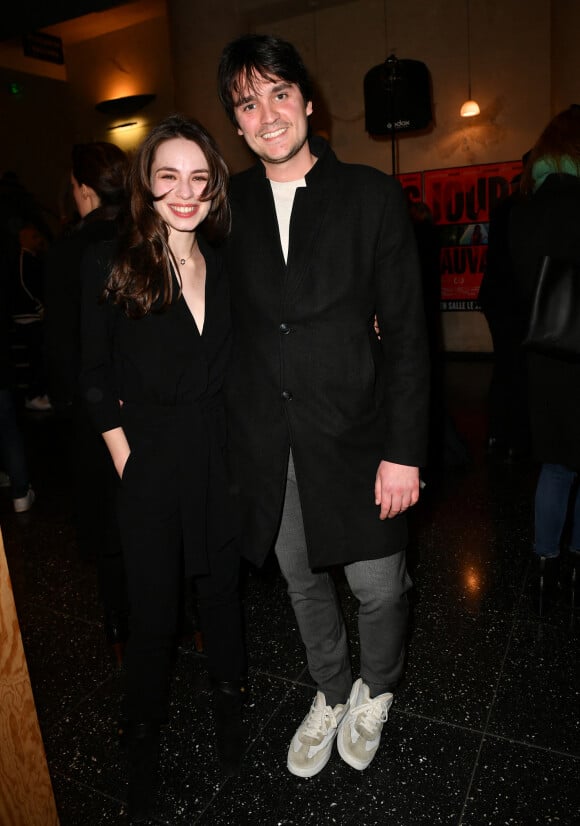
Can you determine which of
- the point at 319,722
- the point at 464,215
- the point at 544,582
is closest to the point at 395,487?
the point at 319,722

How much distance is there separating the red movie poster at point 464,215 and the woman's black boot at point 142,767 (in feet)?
22.7

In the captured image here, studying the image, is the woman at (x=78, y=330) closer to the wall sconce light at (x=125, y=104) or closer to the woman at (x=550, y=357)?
the woman at (x=550, y=357)

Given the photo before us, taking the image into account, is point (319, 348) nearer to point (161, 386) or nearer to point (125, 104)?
point (161, 386)

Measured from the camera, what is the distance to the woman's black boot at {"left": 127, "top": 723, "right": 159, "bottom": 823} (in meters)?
1.58

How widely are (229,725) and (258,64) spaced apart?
1735 mm

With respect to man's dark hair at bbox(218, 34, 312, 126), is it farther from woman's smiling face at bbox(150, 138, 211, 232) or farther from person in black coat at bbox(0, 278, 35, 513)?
person in black coat at bbox(0, 278, 35, 513)

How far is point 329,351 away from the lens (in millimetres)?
1408

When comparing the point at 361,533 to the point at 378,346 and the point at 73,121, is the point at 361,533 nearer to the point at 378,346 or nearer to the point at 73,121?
the point at 378,346

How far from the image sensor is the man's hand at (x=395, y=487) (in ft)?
4.83

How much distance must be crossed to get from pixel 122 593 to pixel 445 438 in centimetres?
234

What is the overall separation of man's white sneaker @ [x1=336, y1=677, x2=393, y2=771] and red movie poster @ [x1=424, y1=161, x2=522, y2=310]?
21.7 ft

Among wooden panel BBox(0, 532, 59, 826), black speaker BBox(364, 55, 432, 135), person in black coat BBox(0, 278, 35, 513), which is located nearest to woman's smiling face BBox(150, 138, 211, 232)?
wooden panel BBox(0, 532, 59, 826)

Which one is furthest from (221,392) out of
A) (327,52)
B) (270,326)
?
(327,52)

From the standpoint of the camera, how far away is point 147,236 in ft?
4.90
